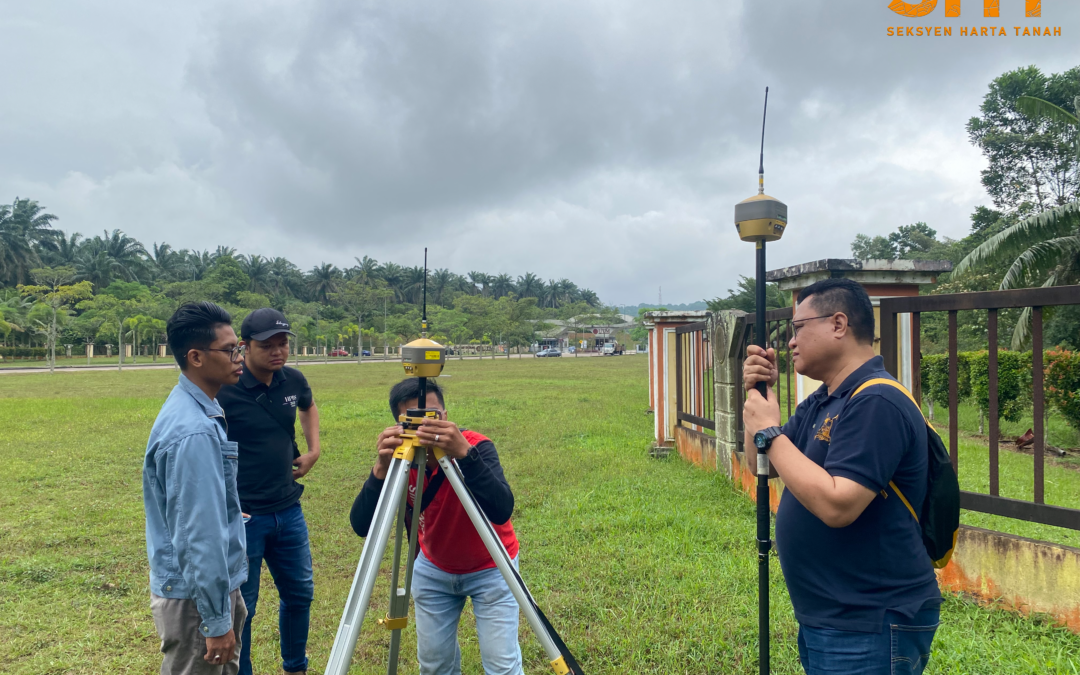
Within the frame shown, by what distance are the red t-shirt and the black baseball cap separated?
1.28m

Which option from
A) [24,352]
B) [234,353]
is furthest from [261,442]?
[24,352]

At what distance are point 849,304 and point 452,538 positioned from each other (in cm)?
157

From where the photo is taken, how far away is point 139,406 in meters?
14.5

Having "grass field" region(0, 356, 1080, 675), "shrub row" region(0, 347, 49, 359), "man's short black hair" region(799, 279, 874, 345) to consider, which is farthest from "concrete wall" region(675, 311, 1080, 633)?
"shrub row" region(0, 347, 49, 359)

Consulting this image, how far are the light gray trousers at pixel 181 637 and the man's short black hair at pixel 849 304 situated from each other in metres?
2.19

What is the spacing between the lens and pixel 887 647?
1626 mm

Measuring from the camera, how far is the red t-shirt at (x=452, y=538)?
233cm

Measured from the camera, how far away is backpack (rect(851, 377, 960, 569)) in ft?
5.41

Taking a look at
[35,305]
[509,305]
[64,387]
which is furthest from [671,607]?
[509,305]

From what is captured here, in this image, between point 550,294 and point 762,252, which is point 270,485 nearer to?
point 762,252

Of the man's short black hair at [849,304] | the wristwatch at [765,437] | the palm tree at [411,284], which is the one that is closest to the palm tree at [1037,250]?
the man's short black hair at [849,304]

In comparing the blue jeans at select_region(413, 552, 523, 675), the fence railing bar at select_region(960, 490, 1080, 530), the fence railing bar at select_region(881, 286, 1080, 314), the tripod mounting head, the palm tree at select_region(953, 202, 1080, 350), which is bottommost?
the blue jeans at select_region(413, 552, 523, 675)

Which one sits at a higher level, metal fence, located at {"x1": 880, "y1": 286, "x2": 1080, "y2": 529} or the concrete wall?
metal fence, located at {"x1": 880, "y1": 286, "x2": 1080, "y2": 529}

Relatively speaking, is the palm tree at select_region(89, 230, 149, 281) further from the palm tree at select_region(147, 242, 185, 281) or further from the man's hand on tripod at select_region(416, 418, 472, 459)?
the man's hand on tripod at select_region(416, 418, 472, 459)
